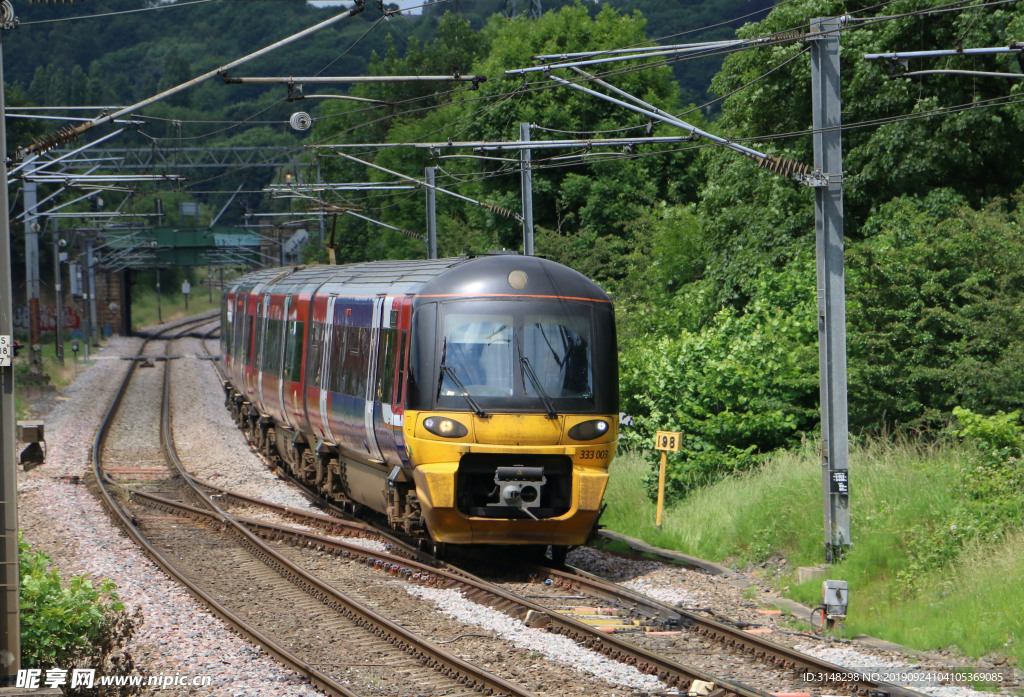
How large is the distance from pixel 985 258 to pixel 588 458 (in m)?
7.09

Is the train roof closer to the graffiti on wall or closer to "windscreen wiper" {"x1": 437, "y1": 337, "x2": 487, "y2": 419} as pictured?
"windscreen wiper" {"x1": 437, "y1": 337, "x2": 487, "y2": 419}

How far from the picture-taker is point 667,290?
94.7 feet

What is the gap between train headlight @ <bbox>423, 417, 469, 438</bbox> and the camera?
473 inches

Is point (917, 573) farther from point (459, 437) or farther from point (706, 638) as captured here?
point (459, 437)

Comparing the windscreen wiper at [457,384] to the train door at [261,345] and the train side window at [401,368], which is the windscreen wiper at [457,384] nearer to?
the train side window at [401,368]

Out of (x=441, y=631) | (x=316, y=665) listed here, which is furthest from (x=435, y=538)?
(x=316, y=665)

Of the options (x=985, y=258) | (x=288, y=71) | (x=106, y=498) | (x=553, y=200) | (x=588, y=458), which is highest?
(x=288, y=71)

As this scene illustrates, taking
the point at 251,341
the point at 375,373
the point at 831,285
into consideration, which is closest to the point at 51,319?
the point at 251,341

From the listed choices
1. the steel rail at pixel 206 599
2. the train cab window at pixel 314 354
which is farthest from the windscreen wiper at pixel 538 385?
the train cab window at pixel 314 354

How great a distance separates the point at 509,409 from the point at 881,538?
3867 millimetres

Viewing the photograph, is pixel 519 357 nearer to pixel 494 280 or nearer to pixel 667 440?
pixel 494 280

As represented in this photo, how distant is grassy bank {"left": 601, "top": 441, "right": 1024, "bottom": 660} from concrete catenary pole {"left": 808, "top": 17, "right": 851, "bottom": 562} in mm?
379

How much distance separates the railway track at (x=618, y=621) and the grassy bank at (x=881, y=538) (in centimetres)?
134

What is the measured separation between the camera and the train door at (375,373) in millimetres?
13648
